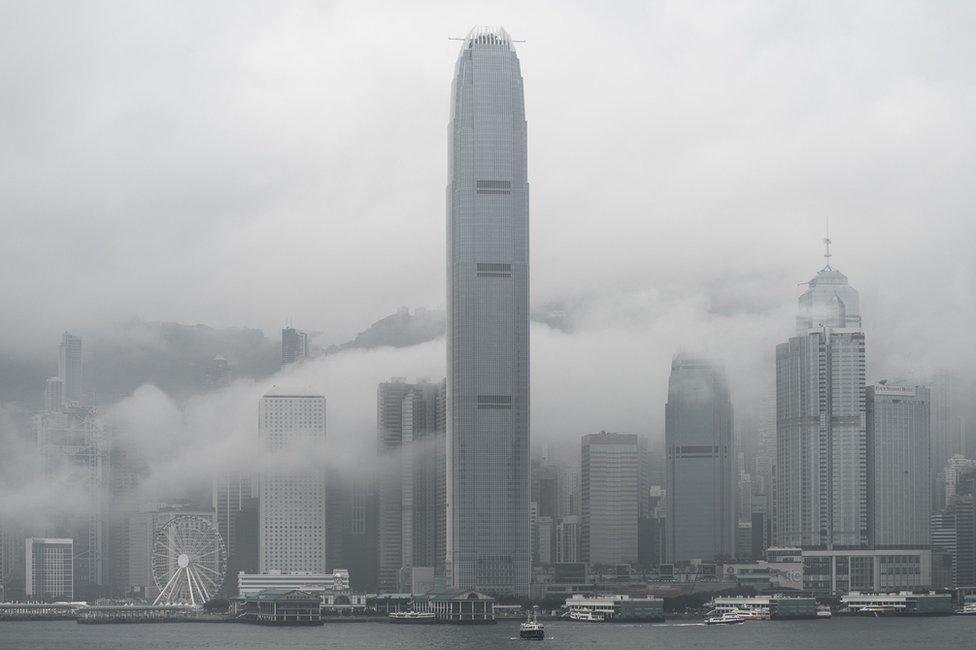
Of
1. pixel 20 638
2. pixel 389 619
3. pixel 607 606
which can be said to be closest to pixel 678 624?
pixel 607 606

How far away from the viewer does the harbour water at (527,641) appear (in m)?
141

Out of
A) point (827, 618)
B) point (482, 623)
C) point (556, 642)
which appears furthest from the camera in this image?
point (827, 618)

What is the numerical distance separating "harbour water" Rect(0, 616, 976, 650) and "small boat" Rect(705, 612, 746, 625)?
1.96 m

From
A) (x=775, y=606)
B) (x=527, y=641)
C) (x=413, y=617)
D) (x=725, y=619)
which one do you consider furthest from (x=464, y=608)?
(x=527, y=641)

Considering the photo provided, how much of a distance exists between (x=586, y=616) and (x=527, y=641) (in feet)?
142

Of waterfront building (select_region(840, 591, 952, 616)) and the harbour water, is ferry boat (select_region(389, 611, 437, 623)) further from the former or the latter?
waterfront building (select_region(840, 591, 952, 616))

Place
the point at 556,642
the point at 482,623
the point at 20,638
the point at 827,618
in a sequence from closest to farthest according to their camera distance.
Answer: the point at 556,642 → the point at 20,638 → the point at 482,623 → the point at 827,618

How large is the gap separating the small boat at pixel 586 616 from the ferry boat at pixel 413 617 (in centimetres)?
1521

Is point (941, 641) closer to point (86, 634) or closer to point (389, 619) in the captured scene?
point (389, 619)

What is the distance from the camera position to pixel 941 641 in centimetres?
14312

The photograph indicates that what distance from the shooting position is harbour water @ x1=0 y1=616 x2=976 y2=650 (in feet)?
462

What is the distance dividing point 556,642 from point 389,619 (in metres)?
50.4

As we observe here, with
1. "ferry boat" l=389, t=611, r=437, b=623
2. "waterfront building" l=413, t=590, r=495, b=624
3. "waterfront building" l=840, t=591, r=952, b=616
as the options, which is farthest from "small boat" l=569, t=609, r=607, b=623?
"waterfront building" l=840, t=591, r=952, b=616

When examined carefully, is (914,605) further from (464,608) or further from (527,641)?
(527,641)
